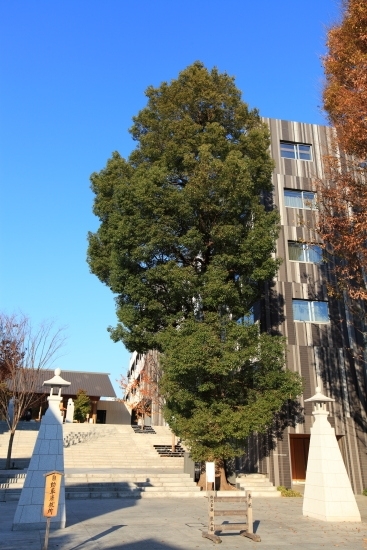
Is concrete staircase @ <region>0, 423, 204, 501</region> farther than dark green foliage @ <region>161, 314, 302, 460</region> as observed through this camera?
Yes

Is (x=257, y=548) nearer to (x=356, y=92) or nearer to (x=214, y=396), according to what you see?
(x=214, y=396)

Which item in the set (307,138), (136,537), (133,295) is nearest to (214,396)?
(133,295)

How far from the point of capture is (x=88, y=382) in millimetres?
44750

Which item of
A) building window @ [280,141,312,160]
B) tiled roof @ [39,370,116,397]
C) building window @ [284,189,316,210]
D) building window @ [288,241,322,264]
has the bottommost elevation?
tiled roof @ [39,370,116,397]

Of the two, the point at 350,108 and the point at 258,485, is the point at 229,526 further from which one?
the point at 350,108

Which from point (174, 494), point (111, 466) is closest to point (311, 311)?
point (174, 494)

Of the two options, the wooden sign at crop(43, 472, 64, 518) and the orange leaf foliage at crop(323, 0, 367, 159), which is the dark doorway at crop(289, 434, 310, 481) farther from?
the wooden sign at crop(43, 472, 64, 518)

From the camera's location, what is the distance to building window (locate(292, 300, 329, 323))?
65.6 feet

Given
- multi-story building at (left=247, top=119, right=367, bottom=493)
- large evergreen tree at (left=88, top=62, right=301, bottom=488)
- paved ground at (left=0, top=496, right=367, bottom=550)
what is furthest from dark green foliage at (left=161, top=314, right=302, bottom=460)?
multi-story building at (left=247, top=119, right=367, bottom=493)

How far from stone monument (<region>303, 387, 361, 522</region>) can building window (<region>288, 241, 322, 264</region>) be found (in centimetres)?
1029

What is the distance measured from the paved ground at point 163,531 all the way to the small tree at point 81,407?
26.4 meters

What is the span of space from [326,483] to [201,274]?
7.71 metres

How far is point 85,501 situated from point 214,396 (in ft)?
17.4

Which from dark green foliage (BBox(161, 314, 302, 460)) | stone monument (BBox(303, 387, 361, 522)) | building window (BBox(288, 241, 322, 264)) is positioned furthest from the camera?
building window (BBox(288, 241, 322, 264))
